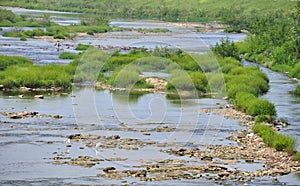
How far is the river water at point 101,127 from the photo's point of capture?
27219 mm

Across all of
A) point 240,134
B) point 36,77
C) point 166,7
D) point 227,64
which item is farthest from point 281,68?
point 166,7

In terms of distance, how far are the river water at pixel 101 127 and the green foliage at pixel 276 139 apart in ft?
5.67

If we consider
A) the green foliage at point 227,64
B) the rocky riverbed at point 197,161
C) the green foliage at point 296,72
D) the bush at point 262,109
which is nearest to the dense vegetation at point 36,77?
the green foliage at point 227,64

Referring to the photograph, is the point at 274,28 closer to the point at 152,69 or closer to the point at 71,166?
the point at 152,69

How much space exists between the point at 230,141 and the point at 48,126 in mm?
9068

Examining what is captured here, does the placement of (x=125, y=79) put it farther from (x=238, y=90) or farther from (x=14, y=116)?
(x=14, y=116)

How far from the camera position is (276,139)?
1265 inches

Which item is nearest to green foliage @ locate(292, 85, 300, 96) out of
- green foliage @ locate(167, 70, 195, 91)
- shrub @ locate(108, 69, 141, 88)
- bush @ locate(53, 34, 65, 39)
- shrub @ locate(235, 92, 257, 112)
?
shrub @ locate(235, 92, 257, 112)

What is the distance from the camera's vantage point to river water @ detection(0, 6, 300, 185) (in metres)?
27.2

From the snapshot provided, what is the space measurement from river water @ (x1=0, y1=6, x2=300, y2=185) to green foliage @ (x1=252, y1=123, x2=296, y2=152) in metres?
1.73

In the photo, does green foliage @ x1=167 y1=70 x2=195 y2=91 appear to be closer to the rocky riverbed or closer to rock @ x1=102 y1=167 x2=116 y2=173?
the rocky riverbed

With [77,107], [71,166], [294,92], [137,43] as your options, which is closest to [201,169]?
[71,166]

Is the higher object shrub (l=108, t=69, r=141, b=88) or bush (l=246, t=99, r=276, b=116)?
shrub (l=108, t=69, r=141, b=88)

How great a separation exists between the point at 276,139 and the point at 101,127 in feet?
29.9
